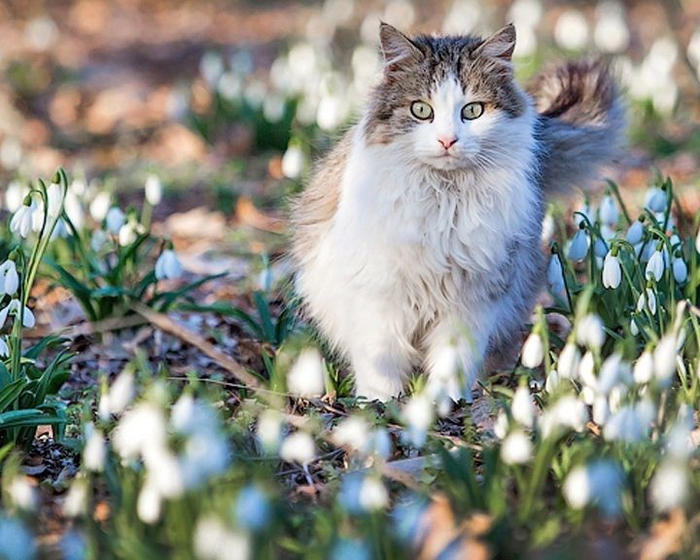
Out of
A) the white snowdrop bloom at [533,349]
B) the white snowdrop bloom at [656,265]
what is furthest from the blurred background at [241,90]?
the white snowdrop bloom at [533,349]

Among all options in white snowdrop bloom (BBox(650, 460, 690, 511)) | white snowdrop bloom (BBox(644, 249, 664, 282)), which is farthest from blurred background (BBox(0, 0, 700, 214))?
white snowdrop bloom (BBox(650, 460, 690, 511))

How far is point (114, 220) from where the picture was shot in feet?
14.8

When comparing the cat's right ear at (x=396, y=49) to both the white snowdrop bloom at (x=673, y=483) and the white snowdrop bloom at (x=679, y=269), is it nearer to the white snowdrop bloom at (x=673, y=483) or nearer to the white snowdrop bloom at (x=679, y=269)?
the white snowdrop bloom at (x=679, y=269)

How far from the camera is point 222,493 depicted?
98.1 inches

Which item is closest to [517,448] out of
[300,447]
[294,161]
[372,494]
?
[372,494]

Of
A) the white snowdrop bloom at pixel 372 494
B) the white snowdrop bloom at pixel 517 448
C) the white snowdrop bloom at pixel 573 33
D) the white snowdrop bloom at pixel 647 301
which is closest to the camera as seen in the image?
→ the white snowdrop bloom at pixel 372 494

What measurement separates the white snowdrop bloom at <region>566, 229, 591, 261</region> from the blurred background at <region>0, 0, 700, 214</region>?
936 millimetres

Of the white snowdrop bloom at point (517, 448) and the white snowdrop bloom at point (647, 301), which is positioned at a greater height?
the white snowdrop bloom at point (647, 301)

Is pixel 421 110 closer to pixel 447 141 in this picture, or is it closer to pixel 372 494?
pixel 447 141

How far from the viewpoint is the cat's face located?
11.7 feet

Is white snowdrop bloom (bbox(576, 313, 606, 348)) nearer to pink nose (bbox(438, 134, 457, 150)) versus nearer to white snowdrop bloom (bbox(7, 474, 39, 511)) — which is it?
pink nose (bbox(438, 134, 457, 150))

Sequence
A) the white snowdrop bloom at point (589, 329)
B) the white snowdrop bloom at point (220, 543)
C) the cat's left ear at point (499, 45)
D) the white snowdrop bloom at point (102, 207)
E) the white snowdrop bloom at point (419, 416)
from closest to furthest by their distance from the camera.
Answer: the white snowdrop bloom at point (220, 543) < the white snowdrop bloom at point (419, 416) < the white snowdrop bloom at point (589, 329) < the cat's left ear at point (499, 45) < the white snowdrop bloom at point (102, 207)

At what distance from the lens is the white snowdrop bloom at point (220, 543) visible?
2.06 metres

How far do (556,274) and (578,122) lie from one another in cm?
82
